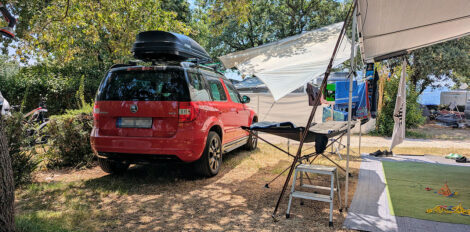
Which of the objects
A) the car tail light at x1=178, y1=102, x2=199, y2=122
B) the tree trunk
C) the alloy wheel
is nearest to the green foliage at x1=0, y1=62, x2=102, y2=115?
the alloy wheel

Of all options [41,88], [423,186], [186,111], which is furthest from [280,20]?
[186,111]

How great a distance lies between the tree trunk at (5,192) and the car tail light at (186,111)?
7.01ft

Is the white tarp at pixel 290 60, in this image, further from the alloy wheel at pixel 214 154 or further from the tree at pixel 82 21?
the tree at pixel 82 21

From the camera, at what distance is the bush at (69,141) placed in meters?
5.44

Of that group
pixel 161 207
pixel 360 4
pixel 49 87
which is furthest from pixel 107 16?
pixel 49 87

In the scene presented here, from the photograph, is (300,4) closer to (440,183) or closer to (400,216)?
→ (440,183)

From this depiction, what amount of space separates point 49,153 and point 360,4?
5.46 m

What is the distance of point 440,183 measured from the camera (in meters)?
4.87

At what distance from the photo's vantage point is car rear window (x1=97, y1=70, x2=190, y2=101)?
4.35 m

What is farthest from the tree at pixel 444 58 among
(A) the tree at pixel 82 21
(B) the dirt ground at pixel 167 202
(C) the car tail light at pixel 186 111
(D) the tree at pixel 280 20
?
(C) the car tail light at pixel 186 111

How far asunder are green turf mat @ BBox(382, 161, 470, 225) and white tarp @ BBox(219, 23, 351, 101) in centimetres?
206

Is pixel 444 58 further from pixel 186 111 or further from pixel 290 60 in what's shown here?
pixel 186 111

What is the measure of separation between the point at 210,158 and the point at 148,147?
1.14 metres

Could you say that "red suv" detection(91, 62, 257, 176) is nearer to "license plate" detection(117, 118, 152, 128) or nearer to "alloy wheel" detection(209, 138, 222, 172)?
"license plate" detection(117, 118, 152, 128)
